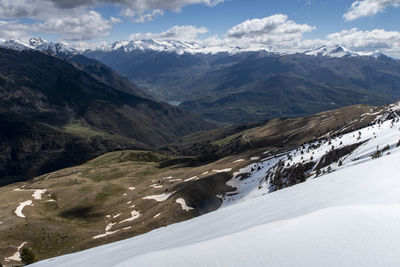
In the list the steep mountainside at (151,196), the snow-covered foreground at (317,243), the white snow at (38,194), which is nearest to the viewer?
the snow-covered foreground at (317,243)

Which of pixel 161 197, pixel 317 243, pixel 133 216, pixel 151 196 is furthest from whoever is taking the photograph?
pixel 151 196

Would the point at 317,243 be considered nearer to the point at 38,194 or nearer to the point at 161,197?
the point at 161,197

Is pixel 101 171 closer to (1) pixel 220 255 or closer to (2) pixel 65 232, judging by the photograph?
(2) pixel 65 232

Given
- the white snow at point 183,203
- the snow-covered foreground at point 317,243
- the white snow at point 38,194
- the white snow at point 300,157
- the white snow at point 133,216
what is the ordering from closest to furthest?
the snow-covered foreground at point 317,243, the white snow at point 300,157, the white snow at point 183,203, the white snow at point 133,216, the white snow at point 38,194

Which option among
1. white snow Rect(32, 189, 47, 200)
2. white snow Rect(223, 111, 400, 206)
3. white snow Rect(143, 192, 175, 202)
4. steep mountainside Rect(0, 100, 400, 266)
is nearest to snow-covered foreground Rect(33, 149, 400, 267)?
steep mountainside Rect(0, 100, 400, 266)

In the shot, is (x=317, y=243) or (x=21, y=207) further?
(x=21, y=207)

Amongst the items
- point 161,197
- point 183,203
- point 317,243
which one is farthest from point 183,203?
point 317,243

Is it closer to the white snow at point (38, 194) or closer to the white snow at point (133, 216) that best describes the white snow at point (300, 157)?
the white snow at point (133, 216)

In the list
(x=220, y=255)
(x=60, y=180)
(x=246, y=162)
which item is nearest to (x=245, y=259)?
(x=220, y=255)

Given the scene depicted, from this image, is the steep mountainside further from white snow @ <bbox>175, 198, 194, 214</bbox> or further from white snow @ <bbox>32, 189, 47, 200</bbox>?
white snow @ <bbox>32, 189, 47, 200</bbox>

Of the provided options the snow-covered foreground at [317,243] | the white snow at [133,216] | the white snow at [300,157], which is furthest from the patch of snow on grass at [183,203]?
the snow-covered foreground at [317,243]

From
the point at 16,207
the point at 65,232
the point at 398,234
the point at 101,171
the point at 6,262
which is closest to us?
the point at 398,234
